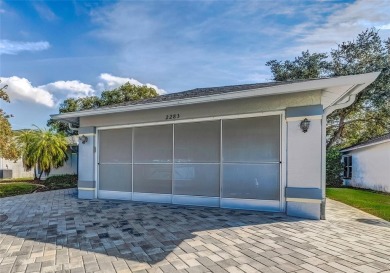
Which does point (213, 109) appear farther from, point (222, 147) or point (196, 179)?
point (196, 179)

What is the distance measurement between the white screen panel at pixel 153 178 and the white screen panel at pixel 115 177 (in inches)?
12.3

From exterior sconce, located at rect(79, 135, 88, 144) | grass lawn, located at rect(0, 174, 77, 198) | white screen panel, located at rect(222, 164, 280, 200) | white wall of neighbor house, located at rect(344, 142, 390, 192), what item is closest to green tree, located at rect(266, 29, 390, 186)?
white wall of neighbor house, located at rect(344, 142, 390, 192)

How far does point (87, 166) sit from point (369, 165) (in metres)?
13.5

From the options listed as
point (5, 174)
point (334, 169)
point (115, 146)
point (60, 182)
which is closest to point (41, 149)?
point (60, 182)

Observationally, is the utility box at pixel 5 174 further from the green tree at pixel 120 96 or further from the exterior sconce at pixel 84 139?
the exterior sconce at pixel 84 139

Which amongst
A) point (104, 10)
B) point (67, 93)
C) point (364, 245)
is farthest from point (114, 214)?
point (67, 93)

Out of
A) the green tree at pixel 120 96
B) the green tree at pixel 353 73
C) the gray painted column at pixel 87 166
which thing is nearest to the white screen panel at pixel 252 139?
the gray painted column at pixel 87 166

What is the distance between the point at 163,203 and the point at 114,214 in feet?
5.53

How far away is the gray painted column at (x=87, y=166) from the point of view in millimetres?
8836

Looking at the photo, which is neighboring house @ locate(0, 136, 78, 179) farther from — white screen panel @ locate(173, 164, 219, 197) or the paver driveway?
white screen panel @ locate(173, 164, 219, 197)

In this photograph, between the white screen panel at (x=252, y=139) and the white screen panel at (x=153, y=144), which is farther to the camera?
the white screen panel at (x=153, y=144)

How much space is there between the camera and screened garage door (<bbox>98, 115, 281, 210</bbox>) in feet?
21.6

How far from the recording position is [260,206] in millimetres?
6578

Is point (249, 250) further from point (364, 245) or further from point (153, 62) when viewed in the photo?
point (153, 62)
